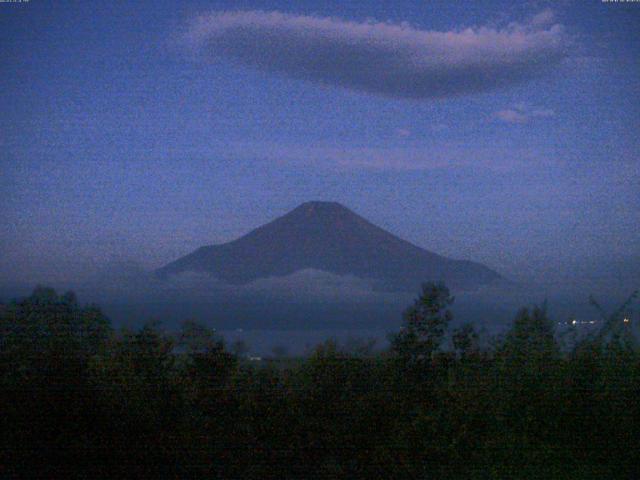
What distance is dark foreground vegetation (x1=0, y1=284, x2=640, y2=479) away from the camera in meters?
4.21

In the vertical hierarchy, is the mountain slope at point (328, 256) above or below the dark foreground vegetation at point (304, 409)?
above

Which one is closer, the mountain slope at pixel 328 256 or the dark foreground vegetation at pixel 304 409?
the dark foreground vegetation at pixel 304 409

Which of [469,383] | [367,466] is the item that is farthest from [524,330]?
[367,466]

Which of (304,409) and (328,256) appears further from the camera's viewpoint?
(328,256)

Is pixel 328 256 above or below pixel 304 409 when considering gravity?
above

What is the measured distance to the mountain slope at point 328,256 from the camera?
8812 millimetres

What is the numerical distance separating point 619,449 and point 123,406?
3.80 metres

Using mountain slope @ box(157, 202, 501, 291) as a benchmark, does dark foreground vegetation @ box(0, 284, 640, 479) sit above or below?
below

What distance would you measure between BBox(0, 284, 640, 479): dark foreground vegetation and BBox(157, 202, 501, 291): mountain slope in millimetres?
2700

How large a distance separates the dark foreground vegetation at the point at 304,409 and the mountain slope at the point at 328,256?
2700 mm

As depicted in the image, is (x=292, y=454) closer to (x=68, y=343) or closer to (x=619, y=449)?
(x=68, y=343)

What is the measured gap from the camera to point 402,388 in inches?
185

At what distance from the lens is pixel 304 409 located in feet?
14.5

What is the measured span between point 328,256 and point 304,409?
22.0 feet
